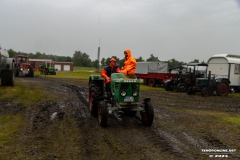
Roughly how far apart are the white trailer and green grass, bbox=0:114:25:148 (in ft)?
51.9

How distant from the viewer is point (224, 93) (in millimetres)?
17125

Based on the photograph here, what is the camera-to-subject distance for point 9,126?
21.1 ft

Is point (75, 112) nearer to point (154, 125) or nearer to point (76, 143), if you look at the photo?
point (154, 125)

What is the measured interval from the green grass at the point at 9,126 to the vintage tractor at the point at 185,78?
41.9ft

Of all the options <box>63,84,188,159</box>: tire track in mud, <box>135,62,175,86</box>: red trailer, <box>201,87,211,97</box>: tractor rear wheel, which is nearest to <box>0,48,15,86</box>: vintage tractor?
<box>63,84,188,159</box>: tire track in mud

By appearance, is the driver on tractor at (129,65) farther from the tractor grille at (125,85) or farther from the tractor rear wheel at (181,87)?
the tractor rear wheel at (181,87)

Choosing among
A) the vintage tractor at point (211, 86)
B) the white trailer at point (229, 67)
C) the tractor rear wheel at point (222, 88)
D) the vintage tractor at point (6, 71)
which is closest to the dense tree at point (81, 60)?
the white trailer at point (229, 67)

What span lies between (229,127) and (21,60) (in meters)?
26.2

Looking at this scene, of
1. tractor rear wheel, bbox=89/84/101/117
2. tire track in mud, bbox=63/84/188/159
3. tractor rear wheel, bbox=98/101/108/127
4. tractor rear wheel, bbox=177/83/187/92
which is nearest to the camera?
tire track in mud, bbox=63/84/188/159

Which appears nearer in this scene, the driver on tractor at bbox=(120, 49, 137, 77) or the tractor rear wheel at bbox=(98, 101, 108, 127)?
the tractor rear wheel at bbox=(98, 101, 108, 127)

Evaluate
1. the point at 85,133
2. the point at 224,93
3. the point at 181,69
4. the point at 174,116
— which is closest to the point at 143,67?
the point at 181,69

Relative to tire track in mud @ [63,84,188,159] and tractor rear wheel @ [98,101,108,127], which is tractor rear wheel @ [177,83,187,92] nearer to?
tire track in mud @ [63,84,188,159]

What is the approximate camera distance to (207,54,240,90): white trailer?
19766mm

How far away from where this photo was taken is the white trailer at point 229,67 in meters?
19.8
